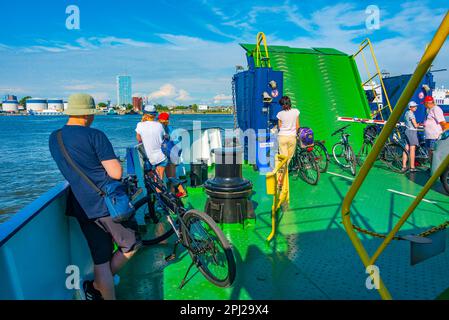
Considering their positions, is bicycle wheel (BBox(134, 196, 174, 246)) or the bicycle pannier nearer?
bicycle wheel (BBox(134, 196, 174, 246))

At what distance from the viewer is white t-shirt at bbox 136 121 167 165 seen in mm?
6027

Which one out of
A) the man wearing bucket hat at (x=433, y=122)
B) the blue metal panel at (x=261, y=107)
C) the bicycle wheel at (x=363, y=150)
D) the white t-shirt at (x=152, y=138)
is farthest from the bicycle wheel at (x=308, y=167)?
the white t-shirt at (x=152, y=138)

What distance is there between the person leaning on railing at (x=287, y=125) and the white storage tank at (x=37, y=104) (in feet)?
613

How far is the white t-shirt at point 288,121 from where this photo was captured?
6859 mm

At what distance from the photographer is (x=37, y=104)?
167000 mm

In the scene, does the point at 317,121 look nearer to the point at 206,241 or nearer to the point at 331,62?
the point at 331,62

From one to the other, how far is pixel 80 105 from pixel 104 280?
153 centimetres

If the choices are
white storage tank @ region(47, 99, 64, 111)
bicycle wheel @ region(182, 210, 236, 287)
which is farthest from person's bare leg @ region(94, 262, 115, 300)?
white storage tank @ region(47, 99, 64, 111)

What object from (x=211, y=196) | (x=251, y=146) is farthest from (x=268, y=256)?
(x=251, y=146)

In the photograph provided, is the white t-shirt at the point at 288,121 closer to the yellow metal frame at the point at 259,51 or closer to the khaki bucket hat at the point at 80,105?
the yellow metal frame at the point at 259,51

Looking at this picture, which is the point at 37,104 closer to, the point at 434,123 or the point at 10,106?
the point at 10,106

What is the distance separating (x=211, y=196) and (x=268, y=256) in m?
1.36

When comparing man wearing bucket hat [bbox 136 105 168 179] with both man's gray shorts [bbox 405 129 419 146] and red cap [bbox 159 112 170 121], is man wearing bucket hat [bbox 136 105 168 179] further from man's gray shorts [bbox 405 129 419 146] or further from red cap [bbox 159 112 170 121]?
man's gray shorts [bbox 405 129 419 146]

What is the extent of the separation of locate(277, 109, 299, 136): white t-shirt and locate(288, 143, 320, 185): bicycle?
2.89ft
